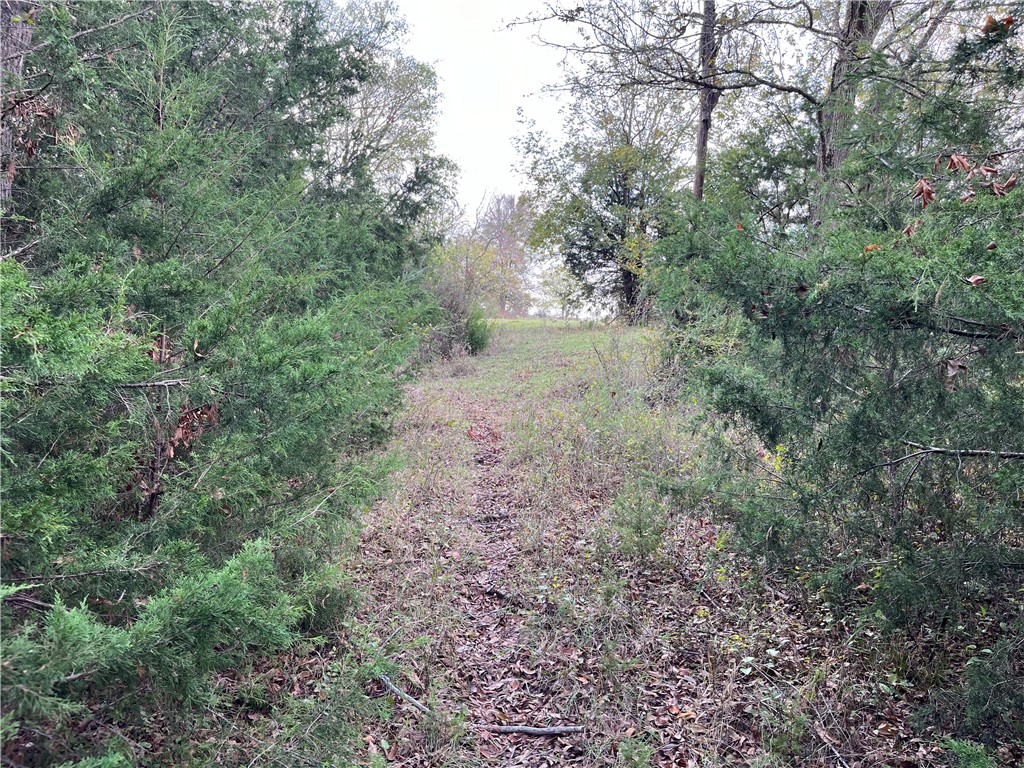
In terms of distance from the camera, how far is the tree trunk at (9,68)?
3.38 metres

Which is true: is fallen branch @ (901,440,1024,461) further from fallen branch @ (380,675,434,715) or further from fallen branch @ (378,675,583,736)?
fallen branch @ (380,675,434,715)

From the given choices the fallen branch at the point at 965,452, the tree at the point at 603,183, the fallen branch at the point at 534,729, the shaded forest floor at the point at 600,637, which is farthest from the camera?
the tree at the point at 603,183

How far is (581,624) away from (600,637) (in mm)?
161

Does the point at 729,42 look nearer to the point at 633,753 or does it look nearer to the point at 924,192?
the point at 924,192

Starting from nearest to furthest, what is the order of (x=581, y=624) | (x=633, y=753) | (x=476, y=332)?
(x=633, y=753), (x=581, y=624), (x=476, y=332)

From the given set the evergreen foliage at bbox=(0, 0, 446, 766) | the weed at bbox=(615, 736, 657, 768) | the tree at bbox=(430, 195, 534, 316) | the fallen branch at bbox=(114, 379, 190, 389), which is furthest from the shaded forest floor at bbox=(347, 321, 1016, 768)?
the tree at bbox=(430, 195, 534, 316)

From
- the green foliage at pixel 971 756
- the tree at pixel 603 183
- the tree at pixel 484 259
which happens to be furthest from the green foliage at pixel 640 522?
the tree at pixel 603 183

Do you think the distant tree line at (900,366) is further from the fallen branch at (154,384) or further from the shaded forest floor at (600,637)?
the fallen branch at (154,384)

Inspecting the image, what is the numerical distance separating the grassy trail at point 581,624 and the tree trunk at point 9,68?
3499 millimetres

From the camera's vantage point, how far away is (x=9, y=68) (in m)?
3.68

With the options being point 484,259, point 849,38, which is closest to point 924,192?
point 849,38

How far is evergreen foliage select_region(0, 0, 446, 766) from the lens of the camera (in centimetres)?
177

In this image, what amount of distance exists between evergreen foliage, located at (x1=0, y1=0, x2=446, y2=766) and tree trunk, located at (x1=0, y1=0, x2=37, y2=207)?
0.18 feet

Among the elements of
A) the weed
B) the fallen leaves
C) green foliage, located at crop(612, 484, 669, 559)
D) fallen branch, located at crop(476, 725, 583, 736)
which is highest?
the fallen leaves
